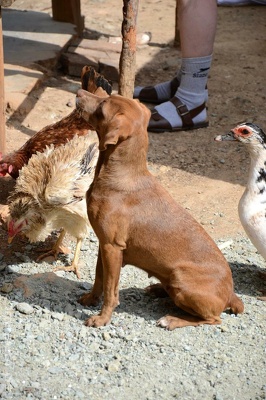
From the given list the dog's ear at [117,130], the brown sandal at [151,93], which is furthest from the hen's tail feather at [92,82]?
the brown sandal at [151,93]

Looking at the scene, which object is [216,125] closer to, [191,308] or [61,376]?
[191,308]

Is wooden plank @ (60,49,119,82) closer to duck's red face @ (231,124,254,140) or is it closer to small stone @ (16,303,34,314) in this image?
duck's red face @ (231,124,254,140)

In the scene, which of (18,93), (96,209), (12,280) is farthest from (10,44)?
(96,209)

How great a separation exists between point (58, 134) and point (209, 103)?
2790 millimetres

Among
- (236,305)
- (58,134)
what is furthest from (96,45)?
(236,305)

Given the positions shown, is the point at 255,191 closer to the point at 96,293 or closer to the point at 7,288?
the point at 96,293

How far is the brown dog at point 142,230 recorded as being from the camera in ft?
12.6

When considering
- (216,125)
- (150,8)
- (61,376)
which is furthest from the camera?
(150,8)

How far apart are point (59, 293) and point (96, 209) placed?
85 centimetres

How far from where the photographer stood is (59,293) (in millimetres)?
4457

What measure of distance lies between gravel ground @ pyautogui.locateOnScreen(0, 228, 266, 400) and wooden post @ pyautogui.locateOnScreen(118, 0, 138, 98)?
193 centimetres

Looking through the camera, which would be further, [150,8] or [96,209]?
[150,8]

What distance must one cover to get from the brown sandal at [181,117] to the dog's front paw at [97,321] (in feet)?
10.6

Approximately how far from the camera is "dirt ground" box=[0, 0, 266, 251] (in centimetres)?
591
